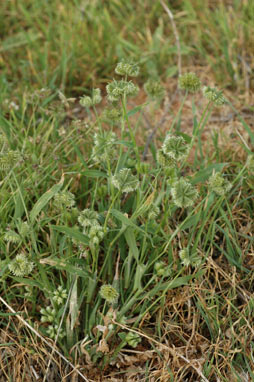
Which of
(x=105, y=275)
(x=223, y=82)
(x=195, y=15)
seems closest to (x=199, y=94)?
(x=223, y=82)

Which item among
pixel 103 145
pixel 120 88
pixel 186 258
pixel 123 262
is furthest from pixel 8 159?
pixel 186 258

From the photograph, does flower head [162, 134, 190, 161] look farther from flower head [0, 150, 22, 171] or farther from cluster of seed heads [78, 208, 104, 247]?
flower head [0, 150, 22, 171]

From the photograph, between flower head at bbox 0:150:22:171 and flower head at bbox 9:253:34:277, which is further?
flower head at bbox 0:150:22:171

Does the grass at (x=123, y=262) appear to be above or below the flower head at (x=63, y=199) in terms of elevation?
below

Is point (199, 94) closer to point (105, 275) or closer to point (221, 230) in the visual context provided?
point (221, 230)

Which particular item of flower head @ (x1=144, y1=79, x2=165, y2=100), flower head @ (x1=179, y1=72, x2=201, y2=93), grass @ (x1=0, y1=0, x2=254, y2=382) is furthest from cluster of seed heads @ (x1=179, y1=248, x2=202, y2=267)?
flower head @ (x1=144, y1=79, x2=165, y2=100)

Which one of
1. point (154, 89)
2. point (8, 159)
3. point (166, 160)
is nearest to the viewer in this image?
point (166, 160)

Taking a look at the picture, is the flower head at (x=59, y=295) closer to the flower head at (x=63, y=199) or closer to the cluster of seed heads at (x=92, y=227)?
the cluster of seed heads at (x=92, y=227)

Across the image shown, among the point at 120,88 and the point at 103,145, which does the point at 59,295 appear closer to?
the point at 103,145

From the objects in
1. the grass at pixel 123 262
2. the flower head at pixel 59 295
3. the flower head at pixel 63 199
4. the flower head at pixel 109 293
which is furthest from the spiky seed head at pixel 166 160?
the flower head at pixel 59 295

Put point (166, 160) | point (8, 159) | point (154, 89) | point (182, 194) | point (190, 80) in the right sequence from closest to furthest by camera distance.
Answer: point (182, 194)
point (166, 160)
point (8, 159)
point (190, 80)
point (154, 89)

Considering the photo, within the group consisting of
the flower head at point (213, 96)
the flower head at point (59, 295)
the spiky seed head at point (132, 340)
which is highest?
the flower head at point (213, 96)

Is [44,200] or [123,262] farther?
[123,262]

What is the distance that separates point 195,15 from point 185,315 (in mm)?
2196
